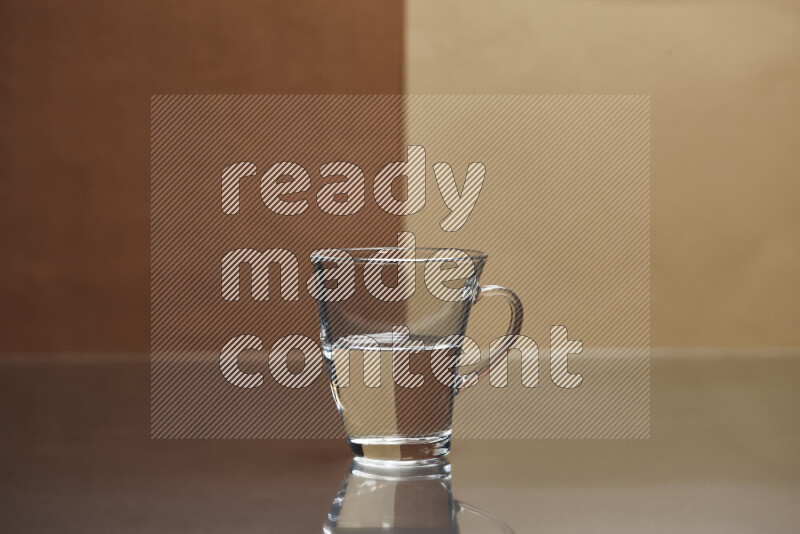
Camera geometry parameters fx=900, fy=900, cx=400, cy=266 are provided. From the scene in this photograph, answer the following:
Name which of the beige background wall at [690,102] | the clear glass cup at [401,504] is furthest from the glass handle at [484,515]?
the beige background wall at [690,102]

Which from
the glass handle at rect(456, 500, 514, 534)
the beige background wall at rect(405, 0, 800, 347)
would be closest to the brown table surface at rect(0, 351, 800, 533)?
the glass handle at rect(456, 500, 514, 534)

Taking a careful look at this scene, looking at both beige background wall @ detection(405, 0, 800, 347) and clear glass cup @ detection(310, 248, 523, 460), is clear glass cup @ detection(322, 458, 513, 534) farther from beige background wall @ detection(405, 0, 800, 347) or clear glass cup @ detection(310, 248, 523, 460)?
beige background wall @ detection(405, 0, 800, 347)

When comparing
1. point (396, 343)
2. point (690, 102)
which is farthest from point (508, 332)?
point (690, 102)

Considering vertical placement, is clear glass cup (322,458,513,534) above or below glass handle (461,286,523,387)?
below

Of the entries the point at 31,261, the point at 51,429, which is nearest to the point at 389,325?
the point at 51,429

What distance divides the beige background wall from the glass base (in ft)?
1.94

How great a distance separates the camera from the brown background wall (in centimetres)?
104

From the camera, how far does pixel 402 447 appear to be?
18.5 inches

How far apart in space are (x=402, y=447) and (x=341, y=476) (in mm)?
36
